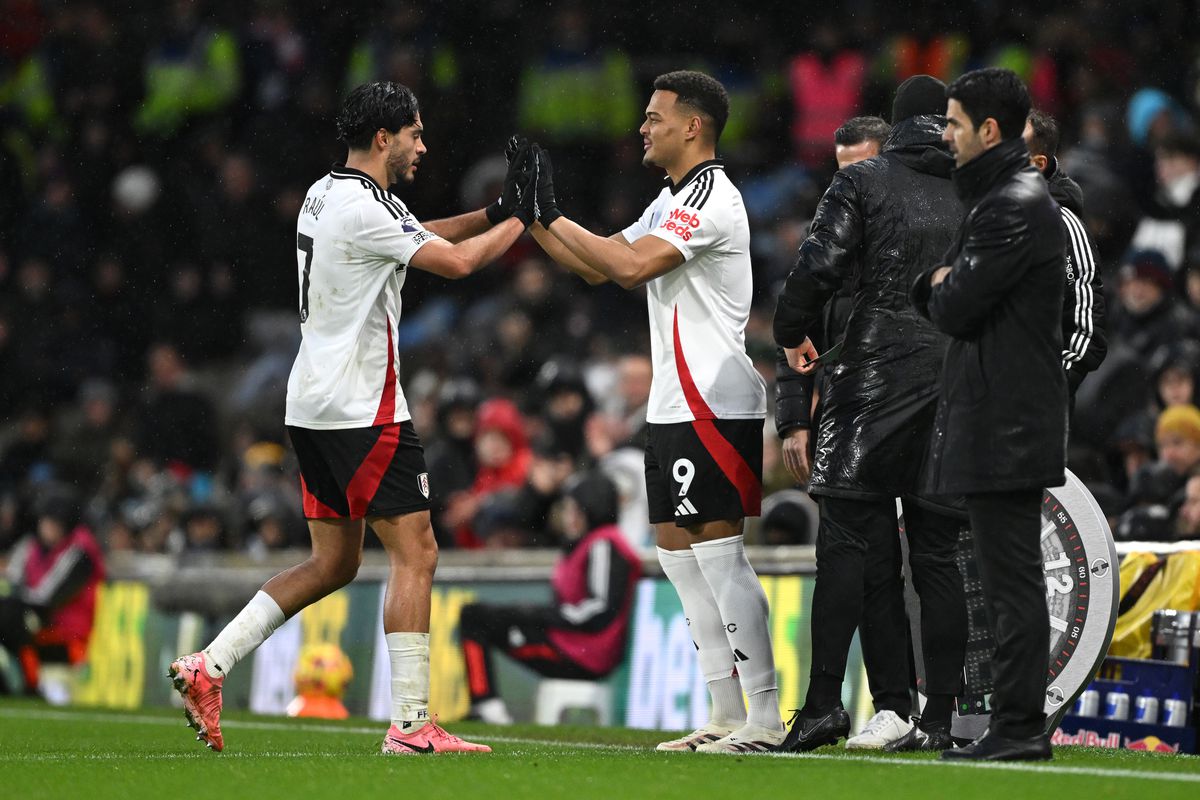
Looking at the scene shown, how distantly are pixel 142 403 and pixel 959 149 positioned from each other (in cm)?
1289

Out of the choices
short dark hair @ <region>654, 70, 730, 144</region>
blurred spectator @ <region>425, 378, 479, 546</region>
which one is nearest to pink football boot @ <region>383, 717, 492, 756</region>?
short dark hair @ <region>654, 70, 730, 144</region>

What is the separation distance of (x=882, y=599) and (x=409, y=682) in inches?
64.4

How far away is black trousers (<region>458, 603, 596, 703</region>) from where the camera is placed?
33.7 feet

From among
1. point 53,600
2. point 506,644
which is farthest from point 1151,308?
point 53,600

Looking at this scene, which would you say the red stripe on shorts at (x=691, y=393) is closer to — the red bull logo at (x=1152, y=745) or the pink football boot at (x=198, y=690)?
the pink football boot at (x=198, y=690)

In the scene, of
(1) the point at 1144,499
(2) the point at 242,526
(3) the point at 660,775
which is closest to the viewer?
(3) the point at 660,775

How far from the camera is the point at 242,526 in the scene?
14.0 metres

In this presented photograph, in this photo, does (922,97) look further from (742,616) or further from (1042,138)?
(742,616)

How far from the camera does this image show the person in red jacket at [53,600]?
13.5m

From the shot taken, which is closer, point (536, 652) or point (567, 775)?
point (567, 775)

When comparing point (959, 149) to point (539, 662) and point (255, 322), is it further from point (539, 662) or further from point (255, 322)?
point (255, 322)

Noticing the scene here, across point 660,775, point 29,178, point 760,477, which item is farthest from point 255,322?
point 660,775

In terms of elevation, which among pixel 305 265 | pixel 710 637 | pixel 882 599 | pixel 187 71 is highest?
pixel 187 71

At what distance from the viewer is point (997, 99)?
18.0ft
